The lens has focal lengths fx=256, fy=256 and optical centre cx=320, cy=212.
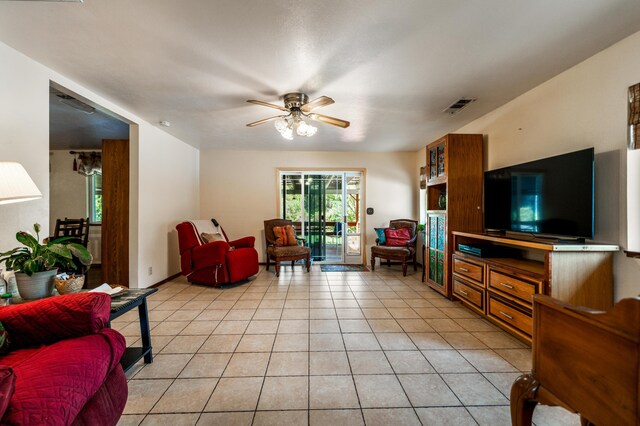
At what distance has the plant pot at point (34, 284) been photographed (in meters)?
1.46

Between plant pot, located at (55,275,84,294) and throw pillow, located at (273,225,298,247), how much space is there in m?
3.18

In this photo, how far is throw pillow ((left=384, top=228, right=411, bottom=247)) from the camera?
4746mm

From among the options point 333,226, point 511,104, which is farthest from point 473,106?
point 333,226

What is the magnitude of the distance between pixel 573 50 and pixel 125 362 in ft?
12.7

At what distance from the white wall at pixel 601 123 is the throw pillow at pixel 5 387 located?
3.12 m

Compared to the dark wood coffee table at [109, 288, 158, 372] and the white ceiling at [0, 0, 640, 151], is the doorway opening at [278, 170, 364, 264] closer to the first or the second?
the white ceiling at [0, 0, 640, 151]

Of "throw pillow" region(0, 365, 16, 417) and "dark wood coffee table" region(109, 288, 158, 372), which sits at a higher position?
"throw pillow" region(0, 365, 16, 417)

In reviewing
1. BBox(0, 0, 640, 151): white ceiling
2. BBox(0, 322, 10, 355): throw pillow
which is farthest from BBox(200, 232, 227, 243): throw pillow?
BBox(0, 322, 10, 355): throw pillow

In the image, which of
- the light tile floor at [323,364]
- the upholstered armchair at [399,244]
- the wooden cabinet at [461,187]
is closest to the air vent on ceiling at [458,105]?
the wooden cabinet at [461,187]

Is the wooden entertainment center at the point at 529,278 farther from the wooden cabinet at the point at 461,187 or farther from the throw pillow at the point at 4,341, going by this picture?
the throw pillow at the point at 4,341

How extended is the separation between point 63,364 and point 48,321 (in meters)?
0.34

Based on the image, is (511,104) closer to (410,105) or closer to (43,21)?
(410,105)

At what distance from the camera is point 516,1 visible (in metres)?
1.44

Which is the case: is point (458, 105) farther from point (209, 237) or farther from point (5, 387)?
point (209, 237)
